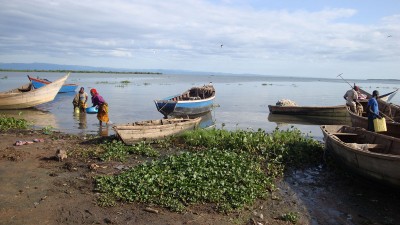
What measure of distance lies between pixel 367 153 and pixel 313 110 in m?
17.6

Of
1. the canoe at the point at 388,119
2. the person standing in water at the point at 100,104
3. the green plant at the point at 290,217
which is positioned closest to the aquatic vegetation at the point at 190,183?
the green plant at the point at 290,217

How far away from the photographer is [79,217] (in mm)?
6723

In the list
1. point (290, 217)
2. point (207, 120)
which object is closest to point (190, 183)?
point (290, 217)

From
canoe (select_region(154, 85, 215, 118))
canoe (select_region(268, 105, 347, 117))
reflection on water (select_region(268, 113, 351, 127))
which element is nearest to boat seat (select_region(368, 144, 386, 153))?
reflection on water (select_region(268, 113, 351, 127))

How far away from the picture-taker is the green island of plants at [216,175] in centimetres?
750

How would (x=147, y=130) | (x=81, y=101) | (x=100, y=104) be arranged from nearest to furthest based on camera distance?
(x=147, y=130), (x=100, y=104), (x=81, y=101)

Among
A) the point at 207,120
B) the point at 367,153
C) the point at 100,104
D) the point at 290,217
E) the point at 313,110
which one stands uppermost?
the point at 100,104

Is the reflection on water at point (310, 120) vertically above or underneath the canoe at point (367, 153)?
underneath

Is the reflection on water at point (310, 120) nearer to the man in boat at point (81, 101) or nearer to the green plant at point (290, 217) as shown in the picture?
the man in boat at point (81, 101)

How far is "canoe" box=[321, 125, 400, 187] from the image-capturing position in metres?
8.20

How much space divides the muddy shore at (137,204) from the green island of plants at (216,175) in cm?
23

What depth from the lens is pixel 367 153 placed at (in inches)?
346

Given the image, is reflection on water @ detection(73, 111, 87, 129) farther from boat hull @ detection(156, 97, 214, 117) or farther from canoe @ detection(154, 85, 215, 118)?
boat hull @ detection(156, 97, 214, 117)

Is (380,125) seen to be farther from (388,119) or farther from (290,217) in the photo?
(290,217)
